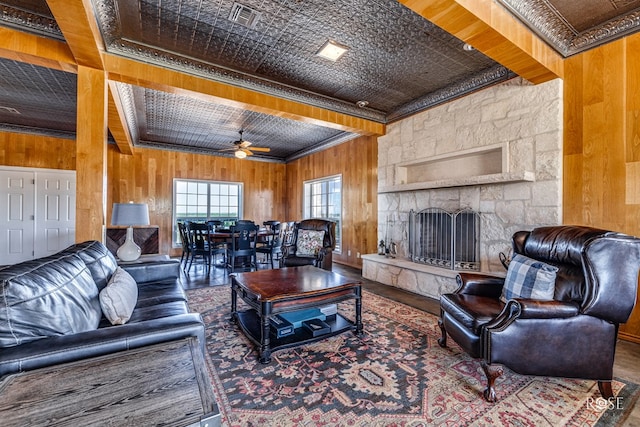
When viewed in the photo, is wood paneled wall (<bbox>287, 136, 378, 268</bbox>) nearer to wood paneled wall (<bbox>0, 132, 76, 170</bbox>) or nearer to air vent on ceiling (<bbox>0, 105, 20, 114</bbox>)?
wood paneled wall (<bbox>0, 132, 76, 170</bbox>)

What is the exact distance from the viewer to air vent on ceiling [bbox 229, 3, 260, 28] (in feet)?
8.11

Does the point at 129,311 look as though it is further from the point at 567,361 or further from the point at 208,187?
the point at 208,187

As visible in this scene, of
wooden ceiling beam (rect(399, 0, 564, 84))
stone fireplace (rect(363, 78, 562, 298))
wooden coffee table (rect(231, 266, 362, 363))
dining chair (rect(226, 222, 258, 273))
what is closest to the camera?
wooden ceiling beam (rect(399, 0, 564, 84))

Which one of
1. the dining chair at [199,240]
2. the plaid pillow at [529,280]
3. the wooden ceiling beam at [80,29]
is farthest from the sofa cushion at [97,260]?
the plaid pillow at [529,280]

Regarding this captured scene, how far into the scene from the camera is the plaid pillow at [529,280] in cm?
201

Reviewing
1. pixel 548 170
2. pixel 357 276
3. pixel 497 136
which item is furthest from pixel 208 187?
pixel 548 170

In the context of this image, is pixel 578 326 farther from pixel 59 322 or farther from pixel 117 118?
pixel 117 118

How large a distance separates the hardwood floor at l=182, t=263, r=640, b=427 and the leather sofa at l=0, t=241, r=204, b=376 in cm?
253

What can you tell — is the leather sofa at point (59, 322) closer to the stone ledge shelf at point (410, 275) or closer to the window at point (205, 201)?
the stone ledge shelf at point (410, 275)

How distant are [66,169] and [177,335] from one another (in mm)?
6730

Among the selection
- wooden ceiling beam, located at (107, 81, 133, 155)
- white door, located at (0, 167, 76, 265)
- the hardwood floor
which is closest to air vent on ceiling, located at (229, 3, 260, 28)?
wooden ceiling beam, located at (107, 81, 133, 155)

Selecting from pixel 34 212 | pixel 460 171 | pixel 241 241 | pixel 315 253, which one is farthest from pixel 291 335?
pixel 34 212

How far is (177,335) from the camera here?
4.82 ft

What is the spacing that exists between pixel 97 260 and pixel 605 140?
4.61 m
